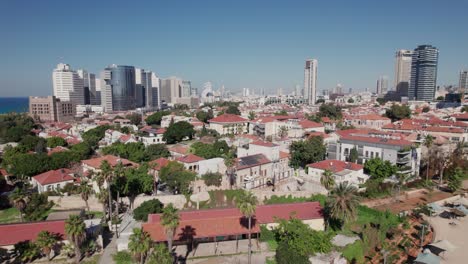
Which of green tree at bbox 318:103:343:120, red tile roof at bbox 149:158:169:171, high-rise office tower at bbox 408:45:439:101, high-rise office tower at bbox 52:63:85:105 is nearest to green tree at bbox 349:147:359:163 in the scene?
red tile roof at bbox 149:158:169:171

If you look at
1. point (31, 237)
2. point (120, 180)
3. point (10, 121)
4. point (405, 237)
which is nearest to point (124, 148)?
point (120, 180)

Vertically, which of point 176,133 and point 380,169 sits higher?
point 176,133

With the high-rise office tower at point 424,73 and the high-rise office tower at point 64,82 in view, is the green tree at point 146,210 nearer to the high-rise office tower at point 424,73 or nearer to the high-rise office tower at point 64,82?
the high-rise office tower at point 64,82

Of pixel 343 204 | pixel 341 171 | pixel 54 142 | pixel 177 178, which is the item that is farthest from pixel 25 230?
pixel 54 142

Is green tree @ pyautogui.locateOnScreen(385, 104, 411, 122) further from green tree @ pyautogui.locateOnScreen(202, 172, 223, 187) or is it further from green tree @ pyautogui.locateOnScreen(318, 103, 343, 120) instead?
green tree @ pyautogui.locateOnScreen(202, 172, 223, 187)

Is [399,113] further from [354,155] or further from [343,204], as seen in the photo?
[343,204]

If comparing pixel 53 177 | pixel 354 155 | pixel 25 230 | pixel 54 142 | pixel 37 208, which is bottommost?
pixel 37 208

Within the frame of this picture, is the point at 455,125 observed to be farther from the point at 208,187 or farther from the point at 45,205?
the point at 45,205
